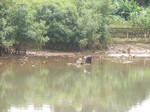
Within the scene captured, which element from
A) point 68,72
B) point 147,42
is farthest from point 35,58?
Result: point 147,42

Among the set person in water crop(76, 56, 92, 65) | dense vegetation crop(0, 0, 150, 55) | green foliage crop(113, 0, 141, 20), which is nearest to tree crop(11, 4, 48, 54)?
dense vegetation crop(0, 0, 150, 55)

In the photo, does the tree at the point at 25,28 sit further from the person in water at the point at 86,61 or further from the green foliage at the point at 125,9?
the green foliage at the point at 125,9

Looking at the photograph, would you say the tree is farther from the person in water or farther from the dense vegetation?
the person in water

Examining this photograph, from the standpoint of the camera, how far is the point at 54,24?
105 feet

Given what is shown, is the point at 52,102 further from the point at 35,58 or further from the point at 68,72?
the point at 35,58

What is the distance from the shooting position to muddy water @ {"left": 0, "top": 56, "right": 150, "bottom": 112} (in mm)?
17312

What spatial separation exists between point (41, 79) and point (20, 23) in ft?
27.4

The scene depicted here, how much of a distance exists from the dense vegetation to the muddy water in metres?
1.69

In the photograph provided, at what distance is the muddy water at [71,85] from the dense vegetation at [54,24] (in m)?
1.69

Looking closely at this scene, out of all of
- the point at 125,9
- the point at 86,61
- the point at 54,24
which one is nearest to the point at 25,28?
the point at 54,24

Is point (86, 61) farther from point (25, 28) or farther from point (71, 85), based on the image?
point (71, 85)

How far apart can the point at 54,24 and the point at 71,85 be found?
11.1m

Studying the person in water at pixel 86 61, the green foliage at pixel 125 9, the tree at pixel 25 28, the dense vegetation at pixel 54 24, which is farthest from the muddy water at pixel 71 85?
the green foliage at pixel 125 9

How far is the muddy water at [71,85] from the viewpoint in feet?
56.8
